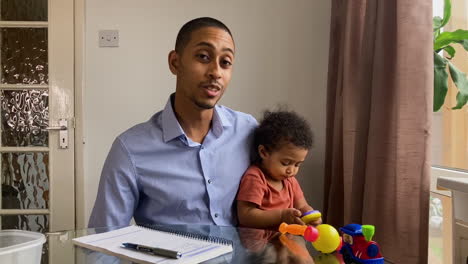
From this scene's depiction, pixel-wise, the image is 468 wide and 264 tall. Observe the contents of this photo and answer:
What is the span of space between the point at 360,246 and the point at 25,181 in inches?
83.3

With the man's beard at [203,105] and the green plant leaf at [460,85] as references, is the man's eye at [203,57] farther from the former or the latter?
the green plant leaf at [460,85]

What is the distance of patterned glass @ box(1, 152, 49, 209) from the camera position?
2.43 metres

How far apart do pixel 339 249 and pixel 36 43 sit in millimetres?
2103

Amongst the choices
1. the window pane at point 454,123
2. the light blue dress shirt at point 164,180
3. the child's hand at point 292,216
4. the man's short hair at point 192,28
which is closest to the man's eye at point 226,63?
the man's short hair at point 192,28

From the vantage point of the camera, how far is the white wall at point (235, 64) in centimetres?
236

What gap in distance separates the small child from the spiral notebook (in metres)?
0.25

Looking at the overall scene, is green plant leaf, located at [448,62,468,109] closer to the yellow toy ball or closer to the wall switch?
the yellow toy ball

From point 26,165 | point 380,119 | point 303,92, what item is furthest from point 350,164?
point 26,165

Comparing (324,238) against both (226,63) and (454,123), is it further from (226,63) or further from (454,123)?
(454,123)

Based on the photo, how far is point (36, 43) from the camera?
2.41m

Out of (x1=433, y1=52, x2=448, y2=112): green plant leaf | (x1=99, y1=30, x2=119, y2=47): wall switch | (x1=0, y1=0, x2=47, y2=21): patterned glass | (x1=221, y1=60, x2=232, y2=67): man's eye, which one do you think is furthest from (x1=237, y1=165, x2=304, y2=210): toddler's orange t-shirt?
(x1=0, y1=0, x2=47, y2=21): patterned glass

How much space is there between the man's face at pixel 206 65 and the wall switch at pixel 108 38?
45.9 inches

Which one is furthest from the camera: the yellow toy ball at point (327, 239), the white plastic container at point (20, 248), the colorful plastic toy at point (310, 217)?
the colorful plastic toy at point (310, 217)

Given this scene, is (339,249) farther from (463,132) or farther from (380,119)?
(463,132)
